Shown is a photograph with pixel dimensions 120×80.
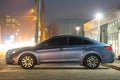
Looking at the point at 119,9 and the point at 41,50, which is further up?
the point at 119,9

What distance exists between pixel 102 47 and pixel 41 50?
2976 millimetres

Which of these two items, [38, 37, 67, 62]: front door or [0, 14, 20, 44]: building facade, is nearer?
[38, 37, 67, 62]: front door

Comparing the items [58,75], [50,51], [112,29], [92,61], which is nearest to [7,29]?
[112,29]

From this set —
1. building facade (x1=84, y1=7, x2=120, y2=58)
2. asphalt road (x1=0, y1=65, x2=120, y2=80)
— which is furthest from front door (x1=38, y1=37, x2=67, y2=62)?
building facade (x1=84, y1=7, x2=120, y2=58)

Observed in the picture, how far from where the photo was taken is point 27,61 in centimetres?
1747

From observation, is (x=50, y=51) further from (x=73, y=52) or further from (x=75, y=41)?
(x=75, y=41)

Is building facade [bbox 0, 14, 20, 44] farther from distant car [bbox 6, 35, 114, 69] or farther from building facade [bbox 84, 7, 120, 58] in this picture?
distant car [bbox 6, 35, 114, 69]

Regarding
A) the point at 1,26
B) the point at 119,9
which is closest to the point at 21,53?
the point at 119,9

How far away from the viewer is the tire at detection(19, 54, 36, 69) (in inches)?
687

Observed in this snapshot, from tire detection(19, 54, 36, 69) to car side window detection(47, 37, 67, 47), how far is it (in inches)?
42.4

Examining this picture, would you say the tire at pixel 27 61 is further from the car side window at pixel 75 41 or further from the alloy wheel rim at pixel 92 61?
the alloy wheel rim at pixel 92 61

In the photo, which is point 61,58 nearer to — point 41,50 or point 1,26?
point 41,50

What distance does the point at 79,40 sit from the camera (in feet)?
58.9

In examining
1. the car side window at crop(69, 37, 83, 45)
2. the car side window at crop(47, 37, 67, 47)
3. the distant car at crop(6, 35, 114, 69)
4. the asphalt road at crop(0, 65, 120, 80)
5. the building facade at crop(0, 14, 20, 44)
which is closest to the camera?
the asphalt road at crop(0, 65, 120, 80)
